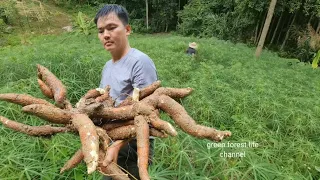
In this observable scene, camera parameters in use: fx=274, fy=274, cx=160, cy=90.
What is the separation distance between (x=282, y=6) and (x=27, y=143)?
1332 centimetres

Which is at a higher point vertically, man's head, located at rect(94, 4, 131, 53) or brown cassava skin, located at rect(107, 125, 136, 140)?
man's head, located at rect(94, 4, 131, 53)

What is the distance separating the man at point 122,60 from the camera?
A: 1.71 metres

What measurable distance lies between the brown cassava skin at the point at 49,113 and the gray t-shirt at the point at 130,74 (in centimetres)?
42

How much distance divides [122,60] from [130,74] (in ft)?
Answer: 0.44

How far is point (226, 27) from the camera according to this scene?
1585 cm

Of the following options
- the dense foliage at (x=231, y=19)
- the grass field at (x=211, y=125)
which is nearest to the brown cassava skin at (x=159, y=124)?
the grass field at (x=211, y=125)

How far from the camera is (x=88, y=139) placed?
46.7 inches

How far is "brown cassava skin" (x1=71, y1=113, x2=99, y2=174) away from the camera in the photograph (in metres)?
1.10

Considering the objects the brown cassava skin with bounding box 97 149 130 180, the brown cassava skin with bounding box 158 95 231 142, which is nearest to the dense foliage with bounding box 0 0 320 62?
the brown cassava skin with bounding box 158 95 231 142

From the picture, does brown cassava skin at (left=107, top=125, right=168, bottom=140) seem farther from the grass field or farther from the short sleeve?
the grass field

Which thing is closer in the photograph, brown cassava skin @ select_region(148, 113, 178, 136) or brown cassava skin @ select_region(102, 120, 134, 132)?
brown cassava skin @ select_region(148, 113, 178, 136)

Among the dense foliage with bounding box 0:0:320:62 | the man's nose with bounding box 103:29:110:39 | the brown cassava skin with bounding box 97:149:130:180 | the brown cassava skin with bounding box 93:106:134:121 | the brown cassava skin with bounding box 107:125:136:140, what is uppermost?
the man's nose with bounding box 103:29:110:39

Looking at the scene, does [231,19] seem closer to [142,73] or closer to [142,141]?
[142,73]

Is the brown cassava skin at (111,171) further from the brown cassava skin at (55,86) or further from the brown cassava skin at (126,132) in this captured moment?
the brown cassava skin at (55,86)
